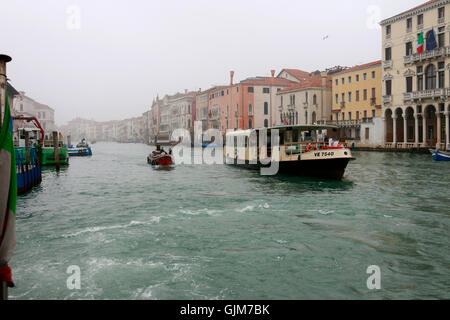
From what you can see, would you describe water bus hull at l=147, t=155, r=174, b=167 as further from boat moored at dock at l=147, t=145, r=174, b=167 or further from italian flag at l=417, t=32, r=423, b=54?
italian flag at l=417, t=32, r=423, b=54

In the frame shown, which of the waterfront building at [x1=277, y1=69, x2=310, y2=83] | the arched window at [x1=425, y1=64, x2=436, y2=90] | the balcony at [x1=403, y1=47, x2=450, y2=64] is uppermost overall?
the waterfront building at [x1=277, y1=69, x2=310, y2=83]

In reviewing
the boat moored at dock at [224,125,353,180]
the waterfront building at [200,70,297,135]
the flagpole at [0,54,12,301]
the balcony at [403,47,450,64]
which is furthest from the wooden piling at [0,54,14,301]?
the waterfront building at [200,70,297,135]

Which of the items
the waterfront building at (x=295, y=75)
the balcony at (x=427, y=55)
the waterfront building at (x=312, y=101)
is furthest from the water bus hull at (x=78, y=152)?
the balcony at (x=427, y=55)

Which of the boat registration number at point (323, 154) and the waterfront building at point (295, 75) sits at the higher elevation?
the waterfront building at point (295, 75)

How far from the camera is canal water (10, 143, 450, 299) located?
537 centimetres

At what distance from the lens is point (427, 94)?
34.2 m

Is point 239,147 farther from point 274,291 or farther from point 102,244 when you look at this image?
point 274,291

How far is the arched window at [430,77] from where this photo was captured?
113 ft

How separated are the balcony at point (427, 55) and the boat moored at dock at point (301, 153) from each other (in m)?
20.6

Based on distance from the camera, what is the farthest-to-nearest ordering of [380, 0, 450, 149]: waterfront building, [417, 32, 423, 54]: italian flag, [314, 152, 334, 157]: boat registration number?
1. [417, 32, 423, 54]: italian flag
2. [380, 0, 450, 149]: waterfront building
3. [314, 152, 334, 157]: boat registration number

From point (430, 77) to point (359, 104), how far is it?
32.2 feet

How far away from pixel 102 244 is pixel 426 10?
3642cm

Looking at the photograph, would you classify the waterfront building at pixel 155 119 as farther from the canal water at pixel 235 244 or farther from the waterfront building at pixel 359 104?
the canal water at pixel 235 244

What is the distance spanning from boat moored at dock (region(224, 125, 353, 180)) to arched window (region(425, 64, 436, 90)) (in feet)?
70.3
